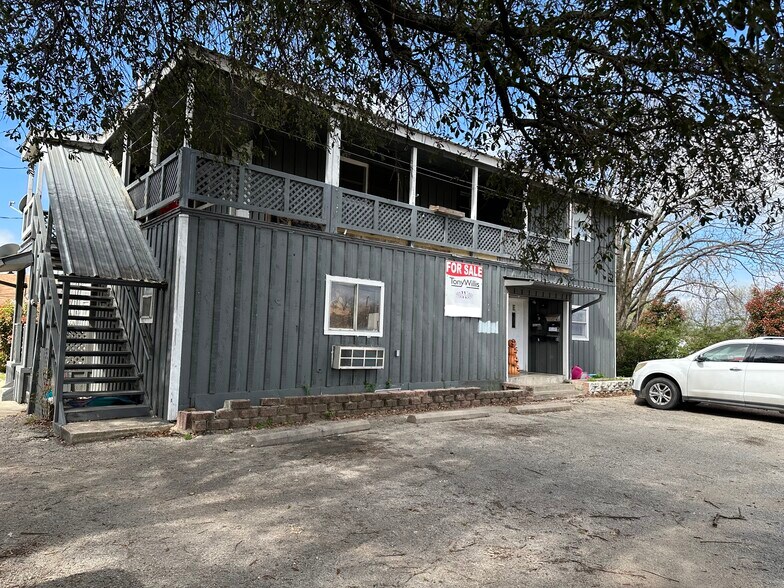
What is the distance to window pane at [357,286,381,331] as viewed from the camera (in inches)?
400

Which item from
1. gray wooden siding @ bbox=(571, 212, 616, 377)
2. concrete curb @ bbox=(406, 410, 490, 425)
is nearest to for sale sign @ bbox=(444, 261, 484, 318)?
concrete curb @ bbox=(406, 410, 490, 425)

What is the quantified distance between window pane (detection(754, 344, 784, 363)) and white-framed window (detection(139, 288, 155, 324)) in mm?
11078

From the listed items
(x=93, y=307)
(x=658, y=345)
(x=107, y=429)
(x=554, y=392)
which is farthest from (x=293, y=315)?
(x=658, y=345)

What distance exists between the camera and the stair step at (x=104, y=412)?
7635 mm

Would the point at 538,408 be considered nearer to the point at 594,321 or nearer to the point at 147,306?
the point at 594,321

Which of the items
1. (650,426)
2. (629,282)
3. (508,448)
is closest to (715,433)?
(650,426)

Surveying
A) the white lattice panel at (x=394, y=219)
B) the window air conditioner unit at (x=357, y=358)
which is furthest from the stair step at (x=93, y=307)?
the white lattice panel at (x=394, y=219)

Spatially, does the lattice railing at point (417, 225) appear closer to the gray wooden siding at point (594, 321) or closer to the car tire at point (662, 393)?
the gray wooden siding at point (594, 321)

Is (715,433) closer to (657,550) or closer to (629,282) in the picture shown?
(657,550)

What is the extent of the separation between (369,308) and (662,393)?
668 centimetres

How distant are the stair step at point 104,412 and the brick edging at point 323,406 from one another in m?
0.93

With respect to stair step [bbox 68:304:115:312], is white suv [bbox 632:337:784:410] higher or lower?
lower

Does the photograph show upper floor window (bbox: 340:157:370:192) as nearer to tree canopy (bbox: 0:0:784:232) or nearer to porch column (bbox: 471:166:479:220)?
porch column (bbox: 471:166:479:220)

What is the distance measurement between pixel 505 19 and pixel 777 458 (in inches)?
265
